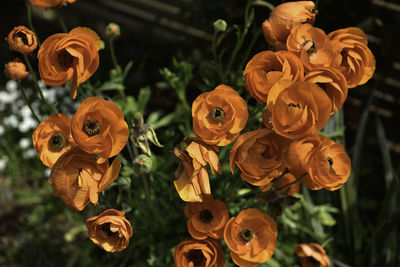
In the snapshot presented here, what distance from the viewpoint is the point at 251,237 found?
712 millimetres

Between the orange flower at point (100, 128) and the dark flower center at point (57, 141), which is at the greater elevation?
the orange flower at point (100, 128)

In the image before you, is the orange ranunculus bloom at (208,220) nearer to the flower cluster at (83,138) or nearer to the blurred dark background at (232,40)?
the flower cluster at (83,138)

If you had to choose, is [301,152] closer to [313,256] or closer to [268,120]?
[268,120]

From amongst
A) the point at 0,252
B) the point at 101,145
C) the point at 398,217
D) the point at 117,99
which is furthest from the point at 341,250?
the point at 0,252

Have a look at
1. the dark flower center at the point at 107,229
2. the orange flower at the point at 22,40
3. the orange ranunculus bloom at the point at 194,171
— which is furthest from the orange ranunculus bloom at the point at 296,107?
the orange flower at the point at 22,40

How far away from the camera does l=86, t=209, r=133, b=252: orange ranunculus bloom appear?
67cm

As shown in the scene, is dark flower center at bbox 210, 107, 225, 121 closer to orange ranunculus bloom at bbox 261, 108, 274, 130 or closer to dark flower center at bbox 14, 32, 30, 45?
orange ranunculus bloom at bbox 261, 108, 274, 130

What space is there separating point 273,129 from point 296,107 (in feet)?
0.23

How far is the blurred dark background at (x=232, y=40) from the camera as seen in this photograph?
4.75 ft

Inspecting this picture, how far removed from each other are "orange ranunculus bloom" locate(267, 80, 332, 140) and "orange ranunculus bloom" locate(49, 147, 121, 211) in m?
0.32

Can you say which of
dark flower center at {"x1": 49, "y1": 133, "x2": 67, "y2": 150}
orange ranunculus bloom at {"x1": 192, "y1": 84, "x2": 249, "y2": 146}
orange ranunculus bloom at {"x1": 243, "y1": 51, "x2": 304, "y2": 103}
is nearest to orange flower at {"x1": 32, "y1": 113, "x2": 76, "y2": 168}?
dark flower center at {"x1": 49, "y1": 133, "x2": 67, "y2": 150}

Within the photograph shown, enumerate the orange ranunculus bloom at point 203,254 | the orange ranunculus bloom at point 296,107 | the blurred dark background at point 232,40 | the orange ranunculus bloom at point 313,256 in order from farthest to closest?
the blurred dark background at point 232,40, the orange ranunculus bloom at point 313,256, the orange ranunculus bloom at point 203,254, the orange ranunculus bloom at point 296,107

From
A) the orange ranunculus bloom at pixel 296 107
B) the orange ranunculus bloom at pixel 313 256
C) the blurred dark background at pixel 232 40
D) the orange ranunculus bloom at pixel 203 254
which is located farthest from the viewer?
the blurred dark background at pixel 232 40

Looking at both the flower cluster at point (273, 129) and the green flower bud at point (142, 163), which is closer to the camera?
the flower cluster at point (273, 129)
